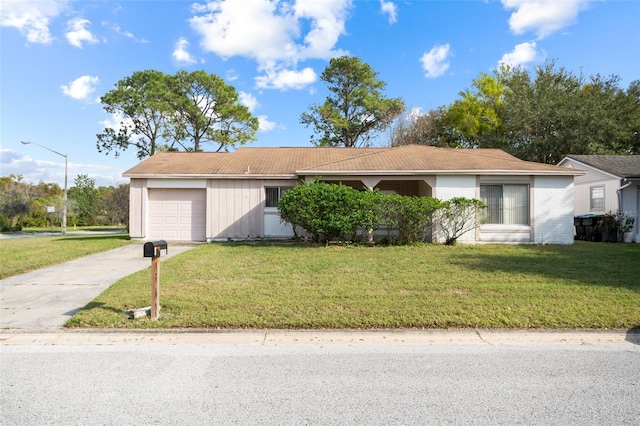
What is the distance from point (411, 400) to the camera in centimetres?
301

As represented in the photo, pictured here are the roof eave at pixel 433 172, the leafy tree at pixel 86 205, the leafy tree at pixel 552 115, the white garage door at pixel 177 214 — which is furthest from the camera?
the leafy tree at pixel 86 205

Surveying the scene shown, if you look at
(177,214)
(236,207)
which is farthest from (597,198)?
(177,214)

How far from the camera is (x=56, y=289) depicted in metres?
6.83

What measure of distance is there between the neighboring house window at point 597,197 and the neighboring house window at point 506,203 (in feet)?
16.6

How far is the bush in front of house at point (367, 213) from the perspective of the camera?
11.5 metres

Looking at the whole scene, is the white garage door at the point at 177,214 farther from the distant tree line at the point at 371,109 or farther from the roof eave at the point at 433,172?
the distant tree line at the point at 371,109

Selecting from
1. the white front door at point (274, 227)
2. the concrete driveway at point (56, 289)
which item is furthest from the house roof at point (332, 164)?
the concrete driveway at point (56, 289)

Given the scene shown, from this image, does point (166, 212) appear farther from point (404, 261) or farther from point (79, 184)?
point (79, 184)

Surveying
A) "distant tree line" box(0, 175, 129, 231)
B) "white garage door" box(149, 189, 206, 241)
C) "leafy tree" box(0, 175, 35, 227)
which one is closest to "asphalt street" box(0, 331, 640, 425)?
"white garage door" box(149, 189, 206, 241)

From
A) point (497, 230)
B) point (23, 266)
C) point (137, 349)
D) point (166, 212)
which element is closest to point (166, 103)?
point (166, 212)

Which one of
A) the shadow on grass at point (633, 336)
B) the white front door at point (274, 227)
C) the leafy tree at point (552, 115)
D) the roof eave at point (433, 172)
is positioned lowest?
the shadow on grass at point (633, 336)

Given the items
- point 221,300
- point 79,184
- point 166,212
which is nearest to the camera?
point 221,300

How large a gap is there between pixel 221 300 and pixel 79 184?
5238 cm

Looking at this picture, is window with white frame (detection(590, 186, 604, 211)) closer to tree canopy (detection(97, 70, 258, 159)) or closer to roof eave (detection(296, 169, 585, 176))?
roof eave (detection(296, 169, 585, 176))
